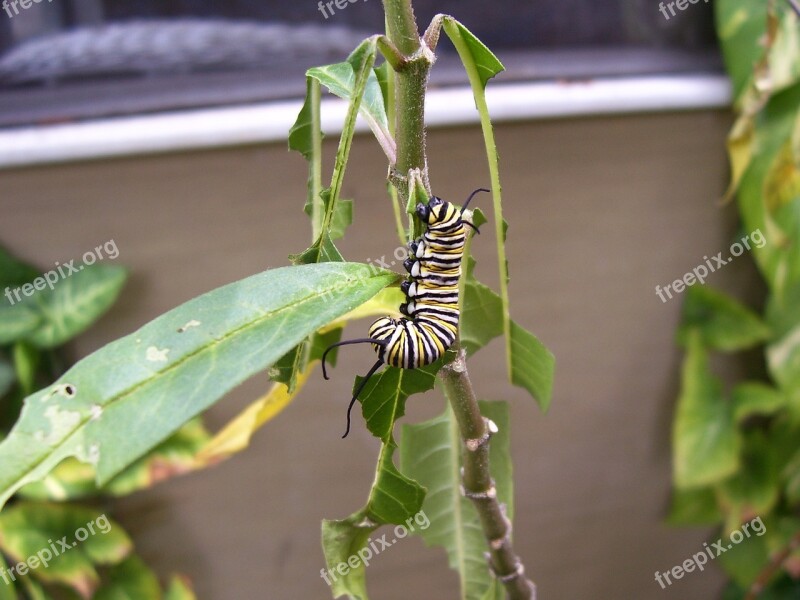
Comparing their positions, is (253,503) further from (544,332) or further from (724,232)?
(724,232)

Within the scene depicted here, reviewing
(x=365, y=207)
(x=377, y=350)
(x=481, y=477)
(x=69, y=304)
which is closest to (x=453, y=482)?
(x=481, y=477)

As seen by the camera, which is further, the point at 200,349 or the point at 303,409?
the point at 303,409

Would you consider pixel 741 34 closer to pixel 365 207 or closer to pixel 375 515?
pixel 365 207

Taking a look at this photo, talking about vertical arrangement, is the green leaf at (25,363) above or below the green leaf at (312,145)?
below

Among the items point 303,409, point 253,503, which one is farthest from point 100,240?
point 253,503

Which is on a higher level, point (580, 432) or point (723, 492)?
point (580, 432)

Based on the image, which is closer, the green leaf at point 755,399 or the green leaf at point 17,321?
the green leaf at point 17,321

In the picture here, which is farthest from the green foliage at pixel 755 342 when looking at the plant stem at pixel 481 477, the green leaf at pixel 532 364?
the plant stem at pixel 481 477

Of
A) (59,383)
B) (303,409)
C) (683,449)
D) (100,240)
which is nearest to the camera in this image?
(59,383)

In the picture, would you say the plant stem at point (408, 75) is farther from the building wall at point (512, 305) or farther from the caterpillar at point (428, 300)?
the building wall at point (512, 305)
